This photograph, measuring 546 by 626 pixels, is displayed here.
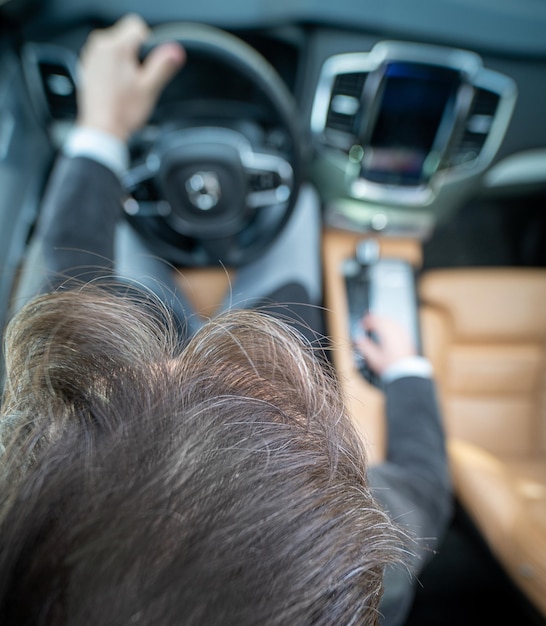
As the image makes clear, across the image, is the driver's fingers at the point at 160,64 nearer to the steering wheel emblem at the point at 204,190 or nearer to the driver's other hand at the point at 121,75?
the driver's other hand at the point at 121,75

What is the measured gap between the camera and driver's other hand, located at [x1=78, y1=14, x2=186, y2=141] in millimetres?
647

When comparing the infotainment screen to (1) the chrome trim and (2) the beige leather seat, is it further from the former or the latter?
(2) the beige leather seat

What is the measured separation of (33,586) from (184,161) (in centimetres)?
61

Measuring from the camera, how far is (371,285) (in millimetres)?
953

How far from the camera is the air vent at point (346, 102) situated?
786 mm

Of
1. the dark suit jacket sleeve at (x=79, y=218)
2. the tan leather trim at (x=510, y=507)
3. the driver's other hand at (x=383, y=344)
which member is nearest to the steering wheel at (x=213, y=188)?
the dark suit jacket sleeve at (x=79, y=218)

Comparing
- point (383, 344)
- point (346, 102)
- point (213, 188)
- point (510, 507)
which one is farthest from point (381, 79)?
point (510, 507)

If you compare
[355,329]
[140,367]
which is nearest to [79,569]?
[140,367]

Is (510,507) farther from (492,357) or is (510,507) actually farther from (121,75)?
(121,75)

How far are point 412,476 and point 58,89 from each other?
89 cm

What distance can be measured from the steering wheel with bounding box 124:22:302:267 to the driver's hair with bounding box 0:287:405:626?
1.27 ft

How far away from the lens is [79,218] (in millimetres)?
645

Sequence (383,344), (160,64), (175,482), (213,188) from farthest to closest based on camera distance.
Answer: (383,344) < (213,188) < (160,64) < (175,482)

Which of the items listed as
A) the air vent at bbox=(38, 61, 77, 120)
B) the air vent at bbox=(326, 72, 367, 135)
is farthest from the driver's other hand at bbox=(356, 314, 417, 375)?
the air vent at bbox=(38, 61, 77, 120)
